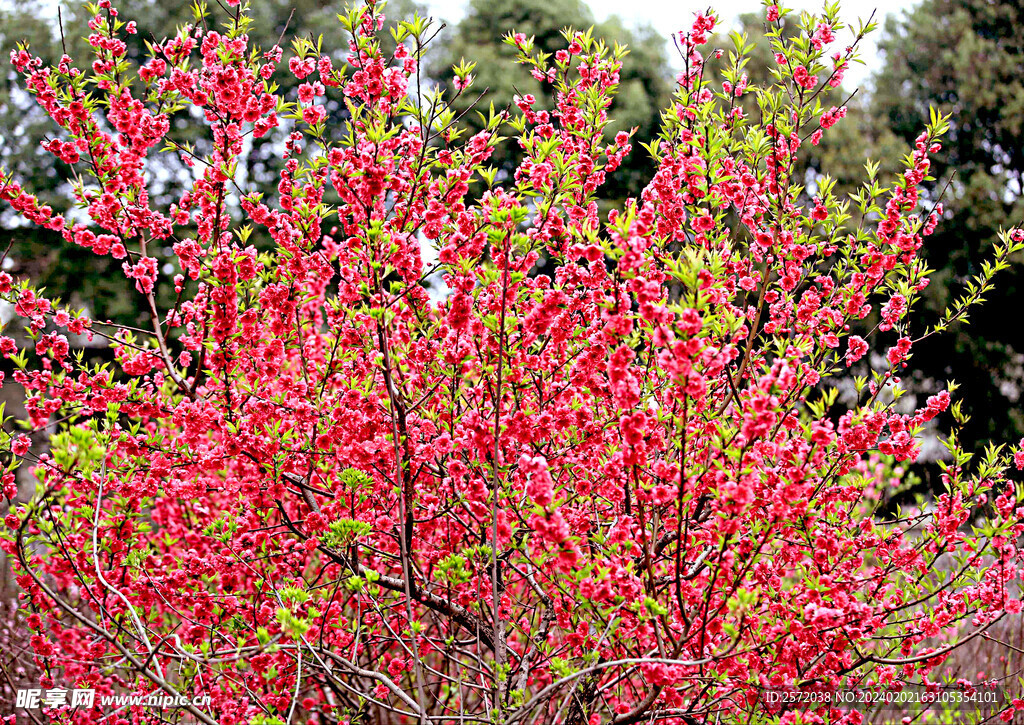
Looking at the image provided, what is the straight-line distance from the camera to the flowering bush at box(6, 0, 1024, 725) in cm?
269

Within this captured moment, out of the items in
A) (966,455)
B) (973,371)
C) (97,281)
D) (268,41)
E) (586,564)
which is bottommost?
(586,564)

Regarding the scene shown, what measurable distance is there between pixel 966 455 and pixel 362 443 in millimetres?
2636

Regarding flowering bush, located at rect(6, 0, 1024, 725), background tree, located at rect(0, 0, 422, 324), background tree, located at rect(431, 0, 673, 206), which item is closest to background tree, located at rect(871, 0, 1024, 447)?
background tree, located at rect(431, 0, 673, 206)

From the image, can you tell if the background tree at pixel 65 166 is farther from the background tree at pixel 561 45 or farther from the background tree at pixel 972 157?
the background tree at pixel 972 157

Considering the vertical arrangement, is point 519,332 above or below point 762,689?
above

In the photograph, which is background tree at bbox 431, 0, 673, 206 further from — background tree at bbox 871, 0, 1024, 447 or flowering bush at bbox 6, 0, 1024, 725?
flowering bush at bbox 6, 0, 1024, 725

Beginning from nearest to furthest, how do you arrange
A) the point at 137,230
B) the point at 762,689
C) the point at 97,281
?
the point at 762,689
the point at 137,230
the point at 97,281

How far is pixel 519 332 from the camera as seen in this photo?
3057 mm

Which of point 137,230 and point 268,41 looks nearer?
point 137,230

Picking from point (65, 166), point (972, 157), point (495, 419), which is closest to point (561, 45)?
point (972, 157)

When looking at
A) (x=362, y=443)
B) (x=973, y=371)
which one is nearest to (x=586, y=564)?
(x=362, y=443)

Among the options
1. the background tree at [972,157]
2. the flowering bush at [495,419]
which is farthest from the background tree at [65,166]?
the background tree at [972,157]

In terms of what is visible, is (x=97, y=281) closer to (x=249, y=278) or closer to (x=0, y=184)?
(x=0, y=184)

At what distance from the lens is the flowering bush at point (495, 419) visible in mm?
2689
